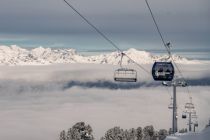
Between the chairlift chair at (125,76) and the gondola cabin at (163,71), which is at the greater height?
the gondola cabin at (163,71)

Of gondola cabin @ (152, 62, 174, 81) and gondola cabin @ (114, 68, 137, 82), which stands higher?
gondola cabin @ (152, 62, 174, 81)

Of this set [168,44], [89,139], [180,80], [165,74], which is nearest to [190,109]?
[180,80]

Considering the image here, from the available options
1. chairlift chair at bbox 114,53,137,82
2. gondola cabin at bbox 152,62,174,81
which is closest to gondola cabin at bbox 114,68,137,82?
chairlift chair at bbox 114,53,137,82

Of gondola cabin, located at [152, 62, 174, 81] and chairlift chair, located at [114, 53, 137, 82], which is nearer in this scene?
chairlift chair, located at [114, 53, 137, 82]

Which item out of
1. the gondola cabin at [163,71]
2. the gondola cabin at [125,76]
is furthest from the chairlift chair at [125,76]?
the gondola cabin at [163,71]

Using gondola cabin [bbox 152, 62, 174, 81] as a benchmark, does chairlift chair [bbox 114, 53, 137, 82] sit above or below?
below

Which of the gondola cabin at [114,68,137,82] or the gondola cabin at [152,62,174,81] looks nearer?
the gondola cabin at [114,68,137,82]

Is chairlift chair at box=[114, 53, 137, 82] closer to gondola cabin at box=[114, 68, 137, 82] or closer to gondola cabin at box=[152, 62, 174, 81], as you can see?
gondola cabin at box=[114, 68, 137, 82]

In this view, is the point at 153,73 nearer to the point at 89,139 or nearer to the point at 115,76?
the point at 115,76

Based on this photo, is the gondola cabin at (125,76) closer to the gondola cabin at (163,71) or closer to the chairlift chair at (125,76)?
the chairlift chair at (125,76)

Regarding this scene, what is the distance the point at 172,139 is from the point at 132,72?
626 centimetres

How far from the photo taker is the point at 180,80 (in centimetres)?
8150

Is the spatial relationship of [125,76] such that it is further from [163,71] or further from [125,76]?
[163,71]

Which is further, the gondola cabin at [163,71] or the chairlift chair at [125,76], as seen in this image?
the gondola cabin at [163,71]
